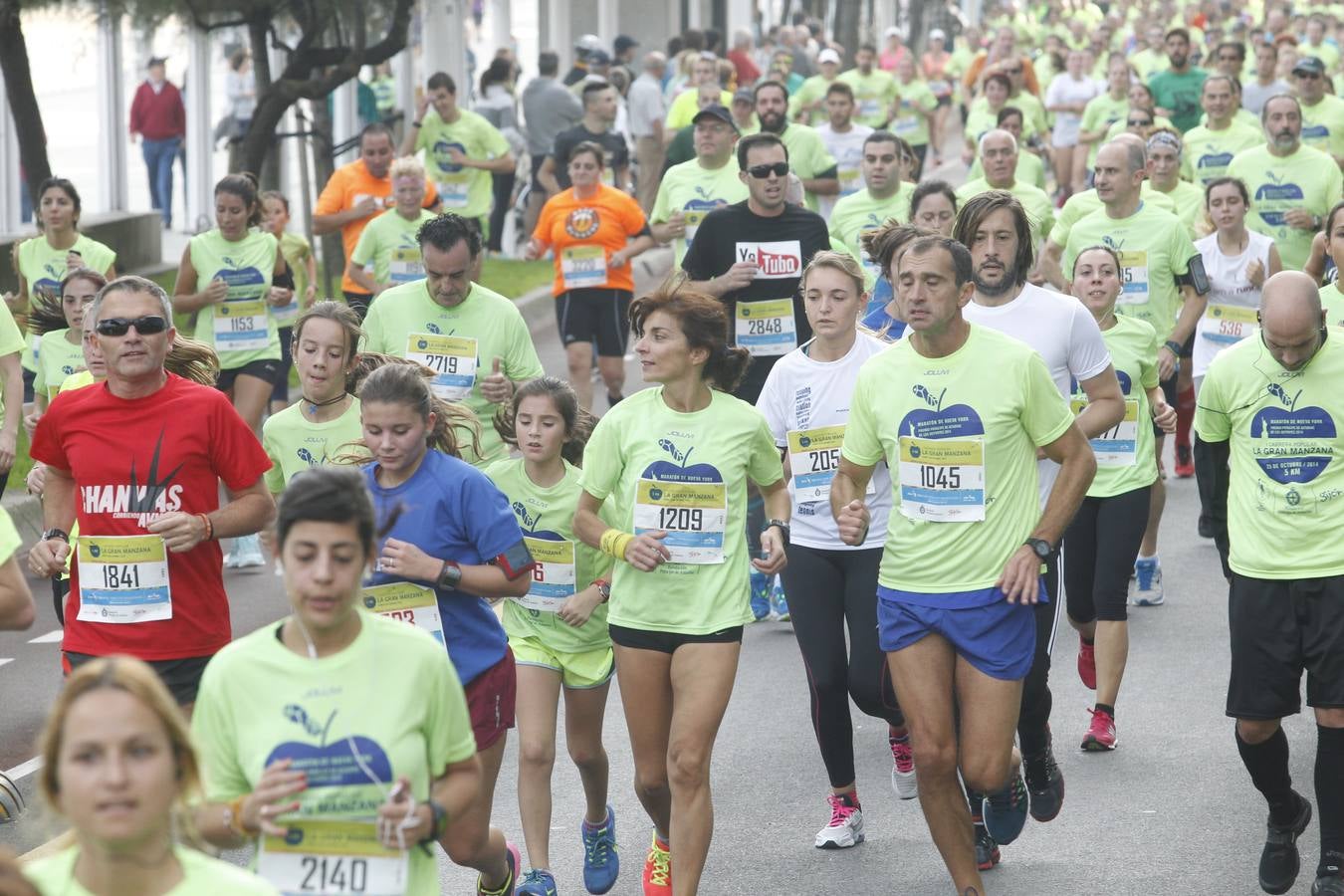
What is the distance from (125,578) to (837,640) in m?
2.23

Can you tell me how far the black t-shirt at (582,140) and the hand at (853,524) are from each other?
11329 millimetres

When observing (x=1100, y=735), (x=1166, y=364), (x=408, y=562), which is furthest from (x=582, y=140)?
(x=408, y=562)

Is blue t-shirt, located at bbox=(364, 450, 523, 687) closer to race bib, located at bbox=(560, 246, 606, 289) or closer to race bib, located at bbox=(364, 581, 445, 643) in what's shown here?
race bib, located at bbox=(364, 581, 445, 643)

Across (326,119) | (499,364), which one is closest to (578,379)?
(499,364)

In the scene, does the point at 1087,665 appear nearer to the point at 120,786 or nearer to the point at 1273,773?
the point at 1273,773

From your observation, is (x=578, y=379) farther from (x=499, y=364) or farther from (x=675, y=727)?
(x=675, y=727)

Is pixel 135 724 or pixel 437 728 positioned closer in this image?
pixel 135 724

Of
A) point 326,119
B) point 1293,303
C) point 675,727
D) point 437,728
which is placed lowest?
point 675,727

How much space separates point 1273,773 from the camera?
21.9 ft

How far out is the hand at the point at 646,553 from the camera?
6.32 meters

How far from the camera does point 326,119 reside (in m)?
19.5

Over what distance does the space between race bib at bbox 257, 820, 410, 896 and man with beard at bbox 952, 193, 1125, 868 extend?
2.88 metres

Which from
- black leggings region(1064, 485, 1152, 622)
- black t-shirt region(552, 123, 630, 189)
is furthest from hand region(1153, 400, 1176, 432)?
black t-shirt region(552, 123, 630, 189)

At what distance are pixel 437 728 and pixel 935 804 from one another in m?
2.24
